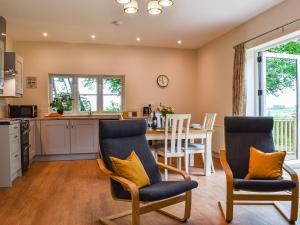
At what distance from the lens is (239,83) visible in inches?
193

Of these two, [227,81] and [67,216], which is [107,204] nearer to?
[67,216]

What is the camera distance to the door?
4.86 m

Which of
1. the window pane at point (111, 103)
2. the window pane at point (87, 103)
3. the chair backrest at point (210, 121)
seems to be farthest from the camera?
the window pane at point (111, 103)

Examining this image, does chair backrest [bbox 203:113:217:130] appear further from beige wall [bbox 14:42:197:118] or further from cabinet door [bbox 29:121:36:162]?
cabinet door [bbox 29:121:36:162]

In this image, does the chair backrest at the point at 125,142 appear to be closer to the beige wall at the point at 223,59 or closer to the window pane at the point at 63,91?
the beige wall at the point at 223,59

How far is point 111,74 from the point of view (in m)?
6.52

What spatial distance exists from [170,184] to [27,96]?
473 centimetres

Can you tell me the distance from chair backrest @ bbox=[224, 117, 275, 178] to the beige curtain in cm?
169

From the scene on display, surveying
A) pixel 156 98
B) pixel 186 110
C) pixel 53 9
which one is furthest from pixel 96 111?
pixel 53 9

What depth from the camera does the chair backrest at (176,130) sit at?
4.02 m

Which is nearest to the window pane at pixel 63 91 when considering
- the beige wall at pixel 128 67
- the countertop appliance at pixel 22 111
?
the beige wall at pixel 128 67

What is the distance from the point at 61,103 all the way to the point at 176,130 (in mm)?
3050

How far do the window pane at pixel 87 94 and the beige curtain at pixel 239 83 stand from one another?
3.15 m

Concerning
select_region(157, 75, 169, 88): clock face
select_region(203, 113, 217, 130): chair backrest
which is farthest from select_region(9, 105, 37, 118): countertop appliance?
select_region(203, 113, 217, 130): chair backrest
